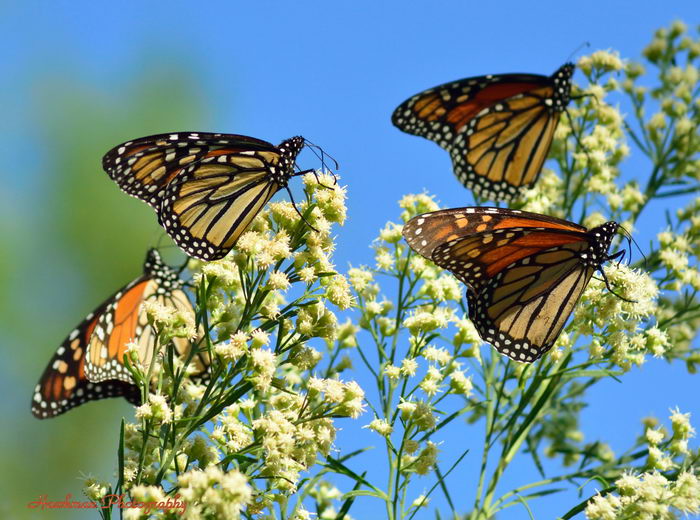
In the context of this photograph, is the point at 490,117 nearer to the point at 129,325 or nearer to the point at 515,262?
the point at 515,262

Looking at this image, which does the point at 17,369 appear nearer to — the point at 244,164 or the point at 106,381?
the point at 106,381

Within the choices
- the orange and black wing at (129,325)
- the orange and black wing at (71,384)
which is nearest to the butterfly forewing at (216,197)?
the orange and black wing at (129,325)

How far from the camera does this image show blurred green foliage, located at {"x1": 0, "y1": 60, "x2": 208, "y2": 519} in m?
9.38

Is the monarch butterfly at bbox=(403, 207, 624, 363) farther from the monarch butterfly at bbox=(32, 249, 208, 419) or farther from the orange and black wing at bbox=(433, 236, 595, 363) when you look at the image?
the monarch butterfly at bbox=(32, 249, 208, 419)

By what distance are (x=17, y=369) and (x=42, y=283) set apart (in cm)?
122

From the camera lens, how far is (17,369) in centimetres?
959

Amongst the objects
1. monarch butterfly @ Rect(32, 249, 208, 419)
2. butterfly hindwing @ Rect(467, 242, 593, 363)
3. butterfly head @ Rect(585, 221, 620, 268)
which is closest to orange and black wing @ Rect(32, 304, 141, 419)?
monarch butterfly @ Rect(32, 249, 208, 419)

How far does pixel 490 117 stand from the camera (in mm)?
4082

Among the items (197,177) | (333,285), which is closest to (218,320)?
(333,285)

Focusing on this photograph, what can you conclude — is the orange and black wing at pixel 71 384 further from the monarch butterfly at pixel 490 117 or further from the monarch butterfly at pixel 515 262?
the monarch butterfly at pixel 490 117

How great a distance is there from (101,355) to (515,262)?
1.58 meters

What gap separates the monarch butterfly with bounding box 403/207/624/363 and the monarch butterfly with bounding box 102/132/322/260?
49 cm

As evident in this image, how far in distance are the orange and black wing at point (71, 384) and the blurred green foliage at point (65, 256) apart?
5.53 metres

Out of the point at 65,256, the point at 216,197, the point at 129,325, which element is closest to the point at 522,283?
the point at 216,197
